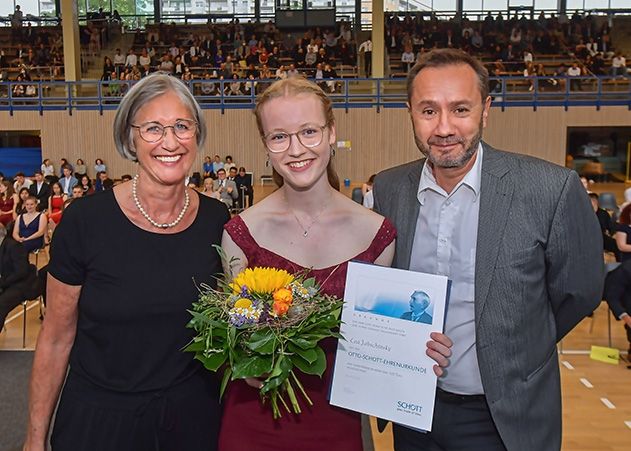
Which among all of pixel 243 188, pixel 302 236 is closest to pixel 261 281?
pixel 302 236

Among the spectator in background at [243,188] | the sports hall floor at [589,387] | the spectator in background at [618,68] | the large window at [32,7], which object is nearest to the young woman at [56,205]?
the spectator in background at [243,188]

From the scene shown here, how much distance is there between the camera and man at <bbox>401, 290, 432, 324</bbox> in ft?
7.18

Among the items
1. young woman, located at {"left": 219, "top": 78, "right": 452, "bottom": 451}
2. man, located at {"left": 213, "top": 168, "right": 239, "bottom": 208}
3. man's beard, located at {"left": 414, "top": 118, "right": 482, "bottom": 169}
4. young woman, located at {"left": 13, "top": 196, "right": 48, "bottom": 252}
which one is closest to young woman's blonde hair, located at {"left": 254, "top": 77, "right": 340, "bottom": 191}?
young woman, located at {"left": 219, "top": 78, "right": 452, "bottom": 451}

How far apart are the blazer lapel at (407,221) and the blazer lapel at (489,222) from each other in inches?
9.7

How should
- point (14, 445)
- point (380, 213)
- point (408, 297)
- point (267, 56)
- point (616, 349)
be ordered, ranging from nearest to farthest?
point (408, 297) → point (380, 213) → point (14, 445) → point (616, 349) → point (267, 56)

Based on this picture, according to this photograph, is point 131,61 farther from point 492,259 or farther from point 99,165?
point 492,259

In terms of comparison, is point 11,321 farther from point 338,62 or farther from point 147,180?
point 338,62

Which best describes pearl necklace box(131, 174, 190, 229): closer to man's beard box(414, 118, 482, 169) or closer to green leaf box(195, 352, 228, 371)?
green leaf box(195, 352, 228, 371)

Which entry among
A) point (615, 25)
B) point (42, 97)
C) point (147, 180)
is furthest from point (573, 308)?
point (615, 25)

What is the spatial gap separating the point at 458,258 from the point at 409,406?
0.50 metres

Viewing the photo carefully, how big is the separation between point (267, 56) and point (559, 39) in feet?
33.3

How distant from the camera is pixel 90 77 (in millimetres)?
23922

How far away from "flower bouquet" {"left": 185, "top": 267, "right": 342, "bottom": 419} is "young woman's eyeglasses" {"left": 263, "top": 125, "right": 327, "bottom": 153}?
44cm

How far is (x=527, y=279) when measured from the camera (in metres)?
2.21
